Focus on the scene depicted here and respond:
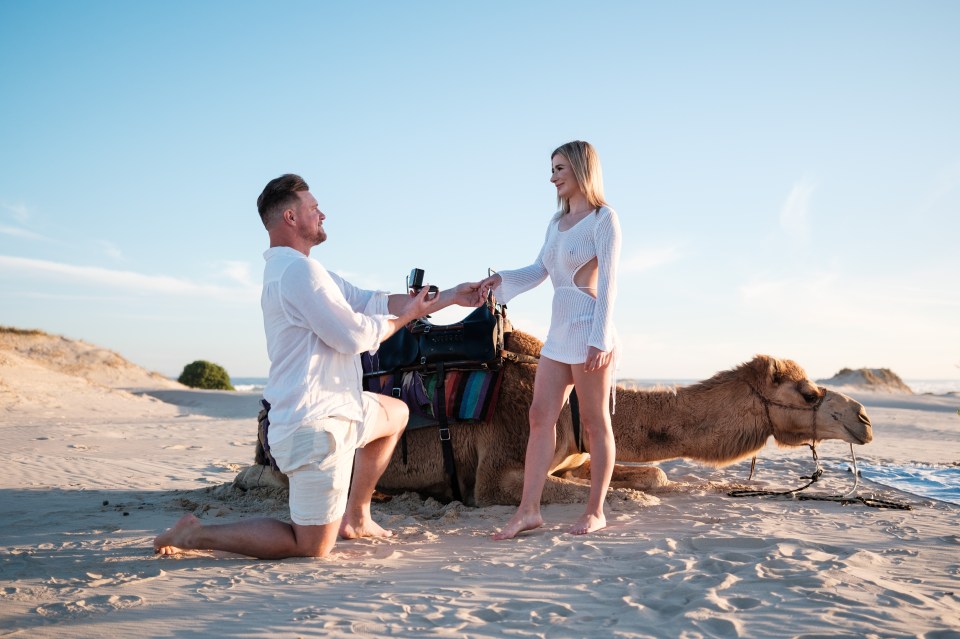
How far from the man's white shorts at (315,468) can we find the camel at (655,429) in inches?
75.6

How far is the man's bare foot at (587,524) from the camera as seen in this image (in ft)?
16.3

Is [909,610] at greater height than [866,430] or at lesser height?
lesser

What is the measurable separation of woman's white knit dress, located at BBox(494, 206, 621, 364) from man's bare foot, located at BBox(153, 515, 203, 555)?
8.14 feet

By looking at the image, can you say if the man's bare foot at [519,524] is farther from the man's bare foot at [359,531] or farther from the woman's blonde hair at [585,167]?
the woman's blonde hair at [585,167]

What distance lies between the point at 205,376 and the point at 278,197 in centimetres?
2682

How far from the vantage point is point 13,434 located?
39.5 feet

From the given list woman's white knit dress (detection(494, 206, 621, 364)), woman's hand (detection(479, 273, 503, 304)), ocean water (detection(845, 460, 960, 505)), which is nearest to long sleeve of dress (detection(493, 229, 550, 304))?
woman's hand (detection(479, 273, 503, 304))

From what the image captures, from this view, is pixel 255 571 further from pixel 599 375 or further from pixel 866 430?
pixel 866 430

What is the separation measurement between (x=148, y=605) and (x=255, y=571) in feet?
2.18

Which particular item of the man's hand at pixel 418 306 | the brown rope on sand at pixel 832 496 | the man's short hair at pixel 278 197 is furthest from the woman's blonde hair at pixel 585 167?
the brown rope on sand at pixel 832 496

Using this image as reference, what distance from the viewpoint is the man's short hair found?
4.57 metres

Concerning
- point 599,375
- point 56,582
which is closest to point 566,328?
point 599,375

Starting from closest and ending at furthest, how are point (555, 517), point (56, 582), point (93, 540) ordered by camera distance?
1. point (56, 582)
2. point (93, 540)
3. point (555, 517)

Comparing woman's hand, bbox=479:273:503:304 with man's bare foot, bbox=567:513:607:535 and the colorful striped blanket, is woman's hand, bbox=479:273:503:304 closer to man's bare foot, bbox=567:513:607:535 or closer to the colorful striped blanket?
the colorful striped blanket
